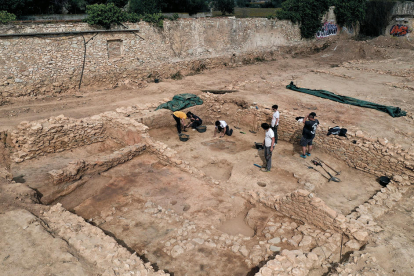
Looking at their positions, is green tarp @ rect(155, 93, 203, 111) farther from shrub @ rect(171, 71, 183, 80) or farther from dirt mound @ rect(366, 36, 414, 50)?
dirt mound @ rect(366, 36, 414, 50)

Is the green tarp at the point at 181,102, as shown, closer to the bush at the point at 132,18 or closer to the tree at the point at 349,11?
the bush at the point at 132,18

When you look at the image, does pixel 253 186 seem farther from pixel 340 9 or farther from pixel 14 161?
pixel 340 9

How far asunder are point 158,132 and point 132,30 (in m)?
8.39

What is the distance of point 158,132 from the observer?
479 inches

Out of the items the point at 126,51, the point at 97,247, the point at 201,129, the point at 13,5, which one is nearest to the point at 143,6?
the point at 126,51

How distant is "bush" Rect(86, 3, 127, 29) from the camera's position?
52.6 ft

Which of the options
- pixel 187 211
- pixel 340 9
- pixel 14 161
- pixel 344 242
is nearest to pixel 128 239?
pixel 187 211

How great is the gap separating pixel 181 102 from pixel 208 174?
14.9 feet

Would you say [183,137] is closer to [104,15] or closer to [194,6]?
[104,15]

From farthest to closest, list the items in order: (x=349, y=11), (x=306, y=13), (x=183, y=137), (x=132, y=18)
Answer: (x=349, y=11), (x=306, y=13), (x=132, y=18), (x=183, y=137)

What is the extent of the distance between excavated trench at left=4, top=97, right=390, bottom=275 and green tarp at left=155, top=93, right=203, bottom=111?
95cm

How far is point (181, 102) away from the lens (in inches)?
510

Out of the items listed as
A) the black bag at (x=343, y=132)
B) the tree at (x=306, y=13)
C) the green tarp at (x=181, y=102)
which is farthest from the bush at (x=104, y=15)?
the tree at (x=306, y=13)

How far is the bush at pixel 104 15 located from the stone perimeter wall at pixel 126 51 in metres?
0.51
